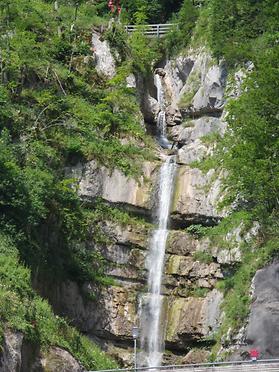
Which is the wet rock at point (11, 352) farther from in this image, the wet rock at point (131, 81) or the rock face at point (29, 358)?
the wet rock at point (131, 81)

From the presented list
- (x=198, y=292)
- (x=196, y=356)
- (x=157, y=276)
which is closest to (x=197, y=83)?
(x=157, y=276)

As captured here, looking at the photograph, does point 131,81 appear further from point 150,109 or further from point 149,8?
point 149,8

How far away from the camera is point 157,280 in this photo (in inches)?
1358


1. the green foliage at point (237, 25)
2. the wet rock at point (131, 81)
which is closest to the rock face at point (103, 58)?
the wet rock at point (131, 81)

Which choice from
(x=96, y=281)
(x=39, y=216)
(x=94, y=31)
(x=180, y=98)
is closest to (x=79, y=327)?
(x=96, y=281)

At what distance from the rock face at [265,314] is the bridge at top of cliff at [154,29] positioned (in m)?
25.9

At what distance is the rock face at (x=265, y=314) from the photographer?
26359 millimetres

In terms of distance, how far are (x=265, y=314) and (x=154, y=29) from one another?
29.6 meters

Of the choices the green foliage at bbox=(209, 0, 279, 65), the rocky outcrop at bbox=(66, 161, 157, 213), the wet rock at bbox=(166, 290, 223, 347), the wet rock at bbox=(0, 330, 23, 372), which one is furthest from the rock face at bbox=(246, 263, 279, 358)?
the green foliage at bbox=(209, 0, 279, 65)

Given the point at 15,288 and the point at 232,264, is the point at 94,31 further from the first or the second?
the point at 15,288

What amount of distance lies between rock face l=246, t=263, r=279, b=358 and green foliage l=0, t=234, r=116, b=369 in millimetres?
6315

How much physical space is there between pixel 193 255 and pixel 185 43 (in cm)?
1807

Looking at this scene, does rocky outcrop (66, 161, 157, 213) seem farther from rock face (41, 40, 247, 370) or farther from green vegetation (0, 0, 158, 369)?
green vegetation (0, 0, 158, 369)

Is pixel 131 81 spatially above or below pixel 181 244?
above
